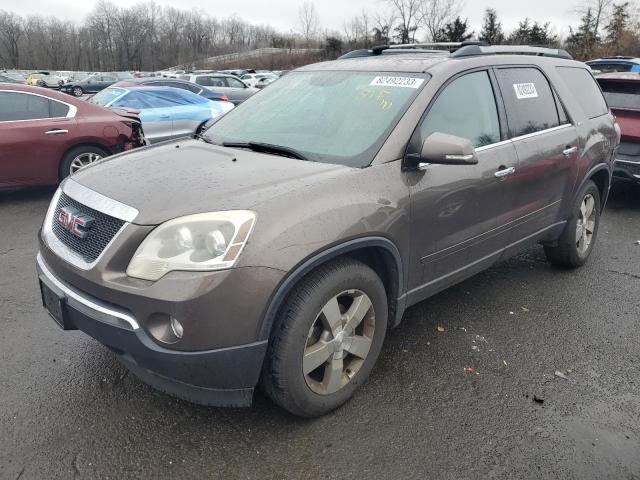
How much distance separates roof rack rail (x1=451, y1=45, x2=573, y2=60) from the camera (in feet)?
11.3

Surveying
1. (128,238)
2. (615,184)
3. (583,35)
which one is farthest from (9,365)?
(583,35)

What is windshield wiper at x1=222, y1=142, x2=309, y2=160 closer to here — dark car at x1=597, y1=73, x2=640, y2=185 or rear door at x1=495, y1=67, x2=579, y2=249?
rear door at x1=495, y1=67, x2=579, y2=249

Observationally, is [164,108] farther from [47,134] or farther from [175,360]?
[175,360]

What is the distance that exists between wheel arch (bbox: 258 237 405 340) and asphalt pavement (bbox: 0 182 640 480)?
0.52 m

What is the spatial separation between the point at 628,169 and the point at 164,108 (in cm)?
753

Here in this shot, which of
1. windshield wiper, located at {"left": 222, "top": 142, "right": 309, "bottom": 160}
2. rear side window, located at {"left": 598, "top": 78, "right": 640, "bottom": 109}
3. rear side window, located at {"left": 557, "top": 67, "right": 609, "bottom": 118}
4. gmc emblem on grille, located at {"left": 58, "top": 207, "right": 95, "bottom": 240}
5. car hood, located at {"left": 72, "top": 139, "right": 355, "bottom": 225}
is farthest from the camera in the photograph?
rear side window, located at {"left": 598, "top": 78, "right": 640, "bottom": 109}

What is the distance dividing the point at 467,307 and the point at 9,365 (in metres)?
3.08

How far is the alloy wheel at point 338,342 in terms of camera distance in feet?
8.23

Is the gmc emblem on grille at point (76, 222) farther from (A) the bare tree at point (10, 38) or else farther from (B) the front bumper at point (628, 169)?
(A) the bare tree at point (10, 38)

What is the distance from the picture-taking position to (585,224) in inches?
185

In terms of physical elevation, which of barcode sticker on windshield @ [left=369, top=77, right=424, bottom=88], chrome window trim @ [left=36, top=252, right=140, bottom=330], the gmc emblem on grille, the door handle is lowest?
chrome window trim @ [left=36, top=252, right=140, bottom=330]

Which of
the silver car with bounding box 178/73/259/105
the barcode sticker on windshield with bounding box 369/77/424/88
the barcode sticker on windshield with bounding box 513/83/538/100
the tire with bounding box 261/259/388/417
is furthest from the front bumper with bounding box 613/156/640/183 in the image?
the silver car with bounding box 178/73/259/105

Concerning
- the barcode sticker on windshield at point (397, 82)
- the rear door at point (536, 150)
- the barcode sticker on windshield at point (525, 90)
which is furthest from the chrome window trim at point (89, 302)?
the barcode sticker on windshield at point (525, 90)

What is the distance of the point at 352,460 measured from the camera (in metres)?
2.38
